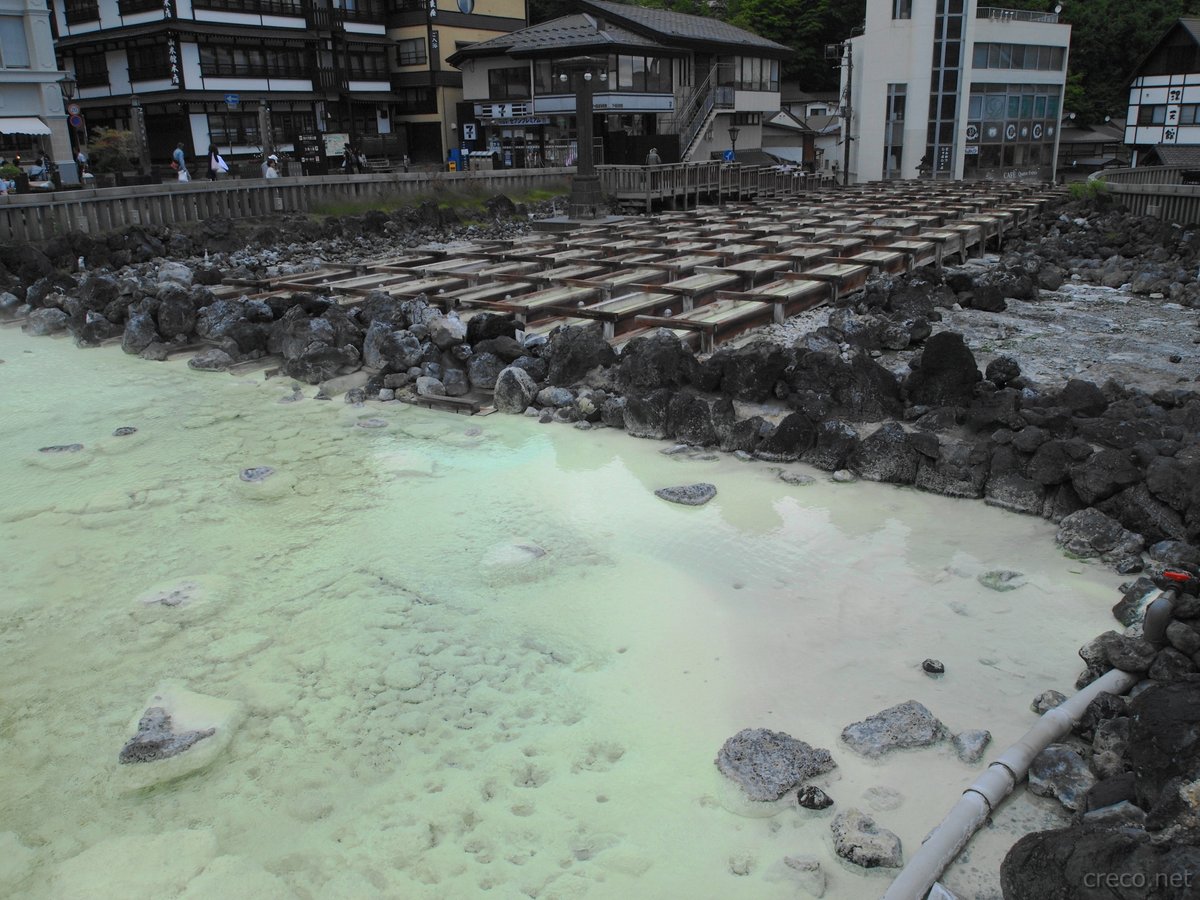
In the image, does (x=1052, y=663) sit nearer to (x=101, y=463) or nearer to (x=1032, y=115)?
(x=101, y=463)

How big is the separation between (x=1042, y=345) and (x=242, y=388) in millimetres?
10600

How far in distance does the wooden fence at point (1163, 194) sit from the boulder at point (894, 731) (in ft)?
65.6

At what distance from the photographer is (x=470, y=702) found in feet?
16.4

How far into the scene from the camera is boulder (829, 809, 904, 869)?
379 centimetres

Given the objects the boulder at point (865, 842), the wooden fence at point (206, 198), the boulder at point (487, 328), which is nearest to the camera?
the boulder at point (865, 842)

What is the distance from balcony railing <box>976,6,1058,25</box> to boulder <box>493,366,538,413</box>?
36264 mm

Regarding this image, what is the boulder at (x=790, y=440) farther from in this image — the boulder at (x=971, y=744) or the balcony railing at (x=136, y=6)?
the balcony railing at (x=136, y=6)

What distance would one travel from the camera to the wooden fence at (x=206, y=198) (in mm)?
19109

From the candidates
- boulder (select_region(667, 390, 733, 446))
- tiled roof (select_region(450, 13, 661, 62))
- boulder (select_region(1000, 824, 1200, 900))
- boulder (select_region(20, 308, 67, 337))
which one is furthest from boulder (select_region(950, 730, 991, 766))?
tiled roof (select_region(450, 13, 661, 62))

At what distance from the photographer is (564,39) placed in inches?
1318

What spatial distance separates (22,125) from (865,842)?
104ft

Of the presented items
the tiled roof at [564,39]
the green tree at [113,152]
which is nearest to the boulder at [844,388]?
the green tree at [113,152]

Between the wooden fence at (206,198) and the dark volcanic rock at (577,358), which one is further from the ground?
the wooden fence at (206,198)

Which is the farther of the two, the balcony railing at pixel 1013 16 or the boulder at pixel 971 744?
the balcony railing at pixel 1013 16
